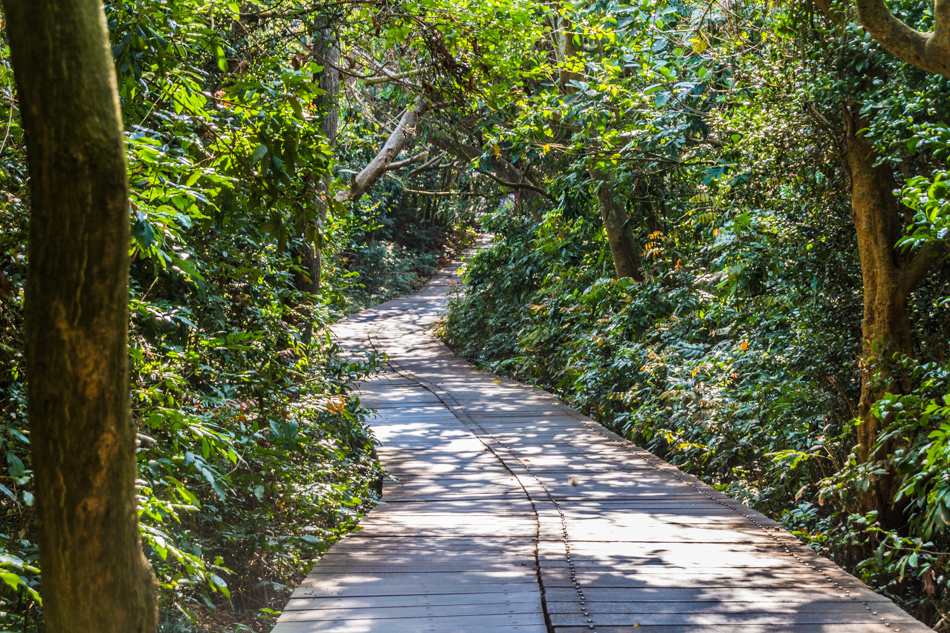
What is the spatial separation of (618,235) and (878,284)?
579 centimetres

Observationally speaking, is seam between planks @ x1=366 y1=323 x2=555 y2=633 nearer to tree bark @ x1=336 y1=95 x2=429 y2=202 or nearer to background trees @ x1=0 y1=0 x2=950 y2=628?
background trees @ x1=0 y1=0 x2=950 y2=628

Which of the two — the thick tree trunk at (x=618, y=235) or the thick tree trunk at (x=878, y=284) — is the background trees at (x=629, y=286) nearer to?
the thick tree trunk at (x=878, y=284)

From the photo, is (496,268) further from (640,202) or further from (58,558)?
(58,558)

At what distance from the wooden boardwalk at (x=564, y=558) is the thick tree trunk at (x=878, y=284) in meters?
0.69

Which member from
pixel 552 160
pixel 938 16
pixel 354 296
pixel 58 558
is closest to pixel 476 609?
pixel 58 558

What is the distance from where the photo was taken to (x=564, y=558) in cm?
391

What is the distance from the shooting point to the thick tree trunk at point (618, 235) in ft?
32.2

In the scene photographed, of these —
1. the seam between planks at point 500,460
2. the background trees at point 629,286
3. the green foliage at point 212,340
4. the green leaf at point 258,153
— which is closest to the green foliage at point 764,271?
the background trees at point 629,286

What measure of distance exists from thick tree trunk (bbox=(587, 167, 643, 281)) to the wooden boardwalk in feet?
11.1

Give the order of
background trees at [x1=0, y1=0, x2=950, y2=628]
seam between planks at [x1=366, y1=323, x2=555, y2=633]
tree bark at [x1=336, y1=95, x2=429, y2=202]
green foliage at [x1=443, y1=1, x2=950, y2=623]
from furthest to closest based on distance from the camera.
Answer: tree bark at [x1=336, y1=95, x2=429, y2=202] < green foliage at [x1=443, y1=1, x2=950, y2=623] < seam between planks at [x1=366, y1=323, x2=555, y2=633] < background trees at [x1=0, y1=0, x2=950, y2=628]

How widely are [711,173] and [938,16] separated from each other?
3.67 metres

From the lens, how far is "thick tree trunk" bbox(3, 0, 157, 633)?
5.23 feet

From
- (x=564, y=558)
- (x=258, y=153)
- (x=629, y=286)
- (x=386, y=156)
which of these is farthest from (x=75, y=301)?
(x=386, y=156)

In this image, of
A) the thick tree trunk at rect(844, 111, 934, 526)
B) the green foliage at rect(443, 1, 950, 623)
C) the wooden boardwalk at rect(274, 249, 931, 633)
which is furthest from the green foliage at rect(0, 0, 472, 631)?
the thick tree trunk at rect(844, 111, 934, 526)
